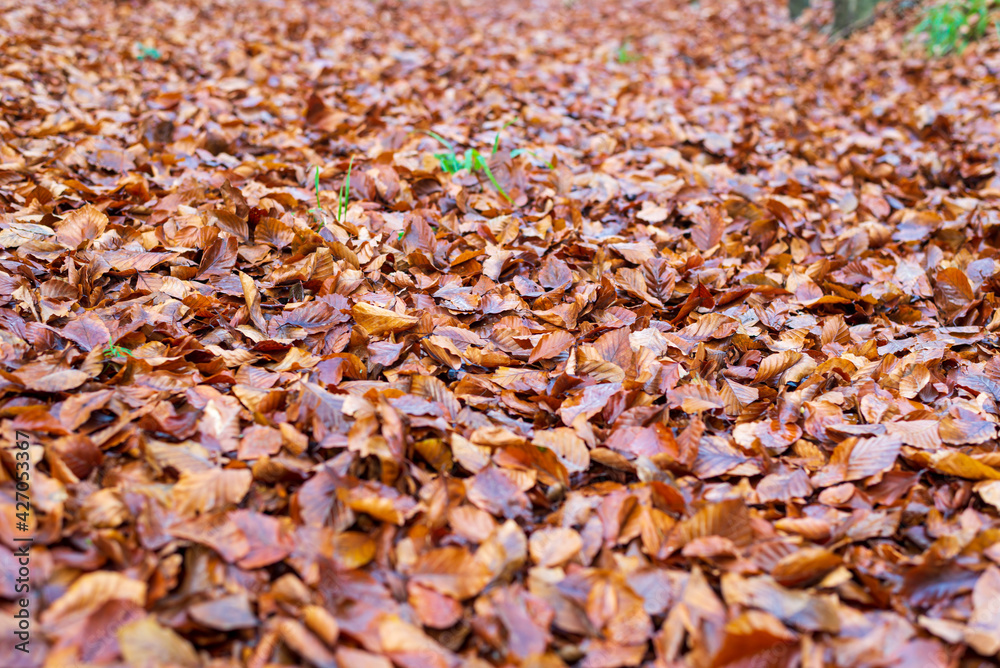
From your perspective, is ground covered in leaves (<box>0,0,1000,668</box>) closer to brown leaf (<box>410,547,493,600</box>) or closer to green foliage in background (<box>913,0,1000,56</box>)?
brown leaf (<box>410,547,493,600</box>)

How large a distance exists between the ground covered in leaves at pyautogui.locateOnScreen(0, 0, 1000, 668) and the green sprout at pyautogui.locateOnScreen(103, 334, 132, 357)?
1.2 inches

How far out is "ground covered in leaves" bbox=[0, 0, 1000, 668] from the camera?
40.6 inches

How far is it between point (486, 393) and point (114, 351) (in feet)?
2.83

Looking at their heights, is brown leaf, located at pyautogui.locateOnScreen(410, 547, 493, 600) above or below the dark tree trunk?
below

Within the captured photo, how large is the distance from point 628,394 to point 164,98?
9.64ft

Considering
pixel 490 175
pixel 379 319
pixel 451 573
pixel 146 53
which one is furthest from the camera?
pixel 146 53

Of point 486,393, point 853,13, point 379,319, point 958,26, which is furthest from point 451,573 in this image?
point 853,13

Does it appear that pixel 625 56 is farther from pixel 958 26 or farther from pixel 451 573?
pixel 451 573

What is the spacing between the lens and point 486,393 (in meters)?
1.53

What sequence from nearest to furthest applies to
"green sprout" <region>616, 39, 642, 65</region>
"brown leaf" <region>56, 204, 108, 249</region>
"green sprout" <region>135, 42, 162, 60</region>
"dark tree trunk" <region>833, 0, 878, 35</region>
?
"brown leaf" <region>56, 204, 108, 249</region> < "green sprout" <region>135, 42, 162, 60</region> < "green sprout" <region>616, 39, 642, 65</region> < "dark tree trunk" <region>833, 0, 878, 35</region>

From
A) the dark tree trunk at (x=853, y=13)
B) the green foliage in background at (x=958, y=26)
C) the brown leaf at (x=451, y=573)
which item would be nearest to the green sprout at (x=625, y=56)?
the dark tree trunk at (x=853, y=13)

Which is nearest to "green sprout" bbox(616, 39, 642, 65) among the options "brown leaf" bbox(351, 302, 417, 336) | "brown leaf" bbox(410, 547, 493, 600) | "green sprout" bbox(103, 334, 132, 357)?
"brown leaf" bbox(351, 302, 417, 336)

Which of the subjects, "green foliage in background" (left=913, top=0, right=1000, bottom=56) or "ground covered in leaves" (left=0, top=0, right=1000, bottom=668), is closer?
"ground covered in leaves" (left=0, top=0, right=1000, bottom=668)

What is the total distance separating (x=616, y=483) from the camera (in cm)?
133
